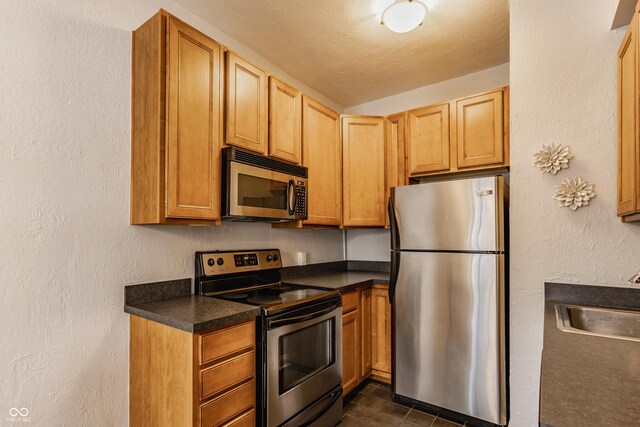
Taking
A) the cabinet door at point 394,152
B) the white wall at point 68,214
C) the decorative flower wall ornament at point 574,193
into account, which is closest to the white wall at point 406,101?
the cabinet door at point 394,152

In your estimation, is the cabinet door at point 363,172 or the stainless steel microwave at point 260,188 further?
the cabinet door at point 363,172

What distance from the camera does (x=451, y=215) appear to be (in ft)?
7.38

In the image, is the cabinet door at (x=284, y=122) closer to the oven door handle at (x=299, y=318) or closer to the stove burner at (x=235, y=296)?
the stove burner at (x=235, y=296)

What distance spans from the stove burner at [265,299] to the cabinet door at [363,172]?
1180mm

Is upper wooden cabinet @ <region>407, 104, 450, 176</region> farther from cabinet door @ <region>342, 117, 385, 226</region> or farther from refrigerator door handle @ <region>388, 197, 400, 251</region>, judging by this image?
refrigerator door handle @ <region>388, 197, 400, 251</region>

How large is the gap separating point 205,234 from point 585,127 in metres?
2.25

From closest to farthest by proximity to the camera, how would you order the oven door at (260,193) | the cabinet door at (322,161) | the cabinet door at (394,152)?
the oven door at (260,193) → the cabinet door at (322,161) → the cabinet door at (394,152)

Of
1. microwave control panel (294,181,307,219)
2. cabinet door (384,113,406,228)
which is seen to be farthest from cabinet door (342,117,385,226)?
microwave control panel (294,181,307,219)

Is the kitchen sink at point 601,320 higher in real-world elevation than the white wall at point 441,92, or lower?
lower

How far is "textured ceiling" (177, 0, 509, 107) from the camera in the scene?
206 cm

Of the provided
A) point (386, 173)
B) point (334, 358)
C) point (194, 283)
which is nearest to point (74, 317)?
point (194, 283)

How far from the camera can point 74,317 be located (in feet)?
5.15

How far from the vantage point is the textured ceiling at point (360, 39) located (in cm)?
206

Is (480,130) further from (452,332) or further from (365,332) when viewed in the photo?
(365,332)
